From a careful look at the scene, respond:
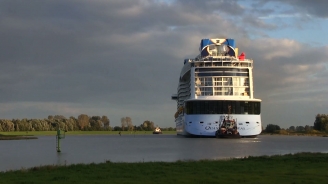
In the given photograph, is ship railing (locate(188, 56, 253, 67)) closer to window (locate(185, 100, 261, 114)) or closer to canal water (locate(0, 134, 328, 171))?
window (locate(185, 100, 261, 114))

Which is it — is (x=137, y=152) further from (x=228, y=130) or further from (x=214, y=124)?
(x=214, y=124)

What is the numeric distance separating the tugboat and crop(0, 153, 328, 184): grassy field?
49.1 m

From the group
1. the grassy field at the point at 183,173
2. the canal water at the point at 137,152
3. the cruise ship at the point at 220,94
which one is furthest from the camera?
the cruise ship at the point at 220,94

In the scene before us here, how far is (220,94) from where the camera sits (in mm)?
84938

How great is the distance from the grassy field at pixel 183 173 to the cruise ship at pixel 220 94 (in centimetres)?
5179

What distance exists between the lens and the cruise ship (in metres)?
80.4

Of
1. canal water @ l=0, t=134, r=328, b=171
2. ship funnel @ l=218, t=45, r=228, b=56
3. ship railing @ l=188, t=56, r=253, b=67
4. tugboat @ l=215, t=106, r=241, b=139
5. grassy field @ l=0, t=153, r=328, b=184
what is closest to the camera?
grassy field @ l=0, t=153, r=328, b=184

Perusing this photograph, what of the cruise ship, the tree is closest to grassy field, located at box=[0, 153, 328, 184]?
the cruise ship

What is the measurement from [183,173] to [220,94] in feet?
207

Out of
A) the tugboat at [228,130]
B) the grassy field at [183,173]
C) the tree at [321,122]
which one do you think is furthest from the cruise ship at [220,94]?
the tree at [321,122]

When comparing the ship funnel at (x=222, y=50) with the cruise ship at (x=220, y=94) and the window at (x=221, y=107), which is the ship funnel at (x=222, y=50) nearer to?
the cruise ship at (x=220, y=94)

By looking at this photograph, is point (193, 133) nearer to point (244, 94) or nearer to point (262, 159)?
point (244, 94)

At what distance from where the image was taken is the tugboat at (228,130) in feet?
255

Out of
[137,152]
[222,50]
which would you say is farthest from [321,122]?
[137,152]
